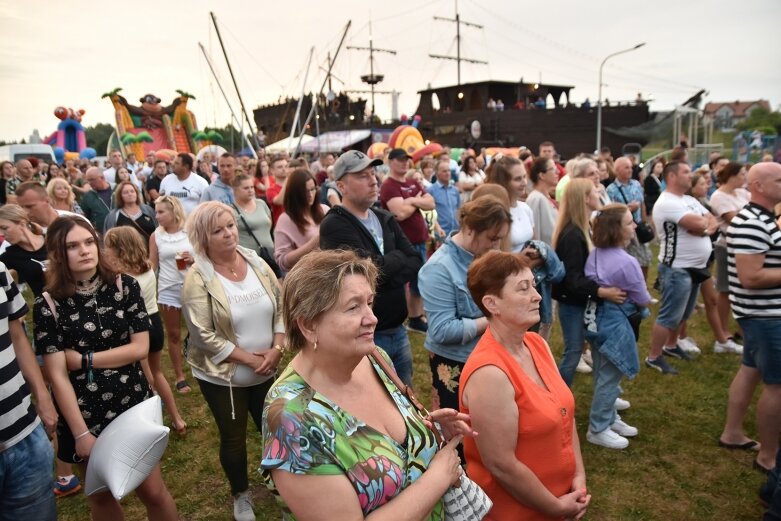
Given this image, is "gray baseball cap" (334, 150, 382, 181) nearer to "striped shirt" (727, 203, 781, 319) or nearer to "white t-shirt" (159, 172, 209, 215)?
"striped shirt" (727, 203, 781, 319)

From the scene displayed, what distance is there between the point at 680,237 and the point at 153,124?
38756 millimetres

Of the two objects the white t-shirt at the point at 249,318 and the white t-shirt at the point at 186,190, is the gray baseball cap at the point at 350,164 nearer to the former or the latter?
the white t-shirt at the point at 249,318

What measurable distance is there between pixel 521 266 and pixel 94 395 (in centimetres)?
220

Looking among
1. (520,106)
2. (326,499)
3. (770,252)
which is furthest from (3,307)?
(520,106)

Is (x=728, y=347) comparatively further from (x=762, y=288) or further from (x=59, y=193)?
(x=59, y=193)

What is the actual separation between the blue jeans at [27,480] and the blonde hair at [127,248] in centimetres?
180

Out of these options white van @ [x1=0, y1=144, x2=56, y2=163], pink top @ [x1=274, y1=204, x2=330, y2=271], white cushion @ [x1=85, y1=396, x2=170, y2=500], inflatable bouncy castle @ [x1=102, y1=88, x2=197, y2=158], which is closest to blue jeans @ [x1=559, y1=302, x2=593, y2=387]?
pink top @ [x1=274, y1=204, x2=330, y2=271]

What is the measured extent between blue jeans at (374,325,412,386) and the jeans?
743mm

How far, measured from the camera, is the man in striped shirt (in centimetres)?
214

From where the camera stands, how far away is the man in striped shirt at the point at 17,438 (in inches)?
84.4

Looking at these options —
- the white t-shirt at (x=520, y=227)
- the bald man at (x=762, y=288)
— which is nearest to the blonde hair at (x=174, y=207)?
the white t-shirt at (x=520, y=227)

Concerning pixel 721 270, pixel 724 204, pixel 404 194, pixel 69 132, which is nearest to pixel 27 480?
pixel 404 194

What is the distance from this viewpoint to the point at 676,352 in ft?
18.3

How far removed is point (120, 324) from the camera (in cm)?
266
